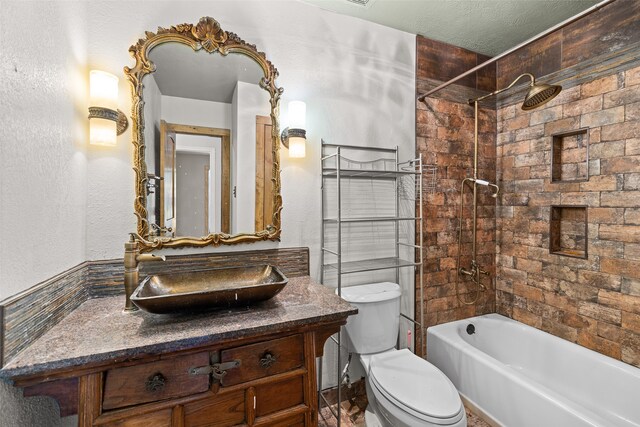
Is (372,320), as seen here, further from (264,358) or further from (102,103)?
(102,103)

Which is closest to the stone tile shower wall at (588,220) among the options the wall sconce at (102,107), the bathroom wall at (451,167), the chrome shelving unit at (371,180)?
the bathroom wall at (451,167)

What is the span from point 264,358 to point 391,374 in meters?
0.83

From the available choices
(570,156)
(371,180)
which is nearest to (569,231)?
(570,156)

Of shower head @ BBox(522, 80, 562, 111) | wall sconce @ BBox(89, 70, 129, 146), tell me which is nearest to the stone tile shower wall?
shower head @ BBox(522, 80, 562, 111)

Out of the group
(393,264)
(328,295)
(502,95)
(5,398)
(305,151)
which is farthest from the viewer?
(502,95)

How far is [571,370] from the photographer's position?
1.92 meters

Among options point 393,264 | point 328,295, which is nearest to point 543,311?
point 393,264

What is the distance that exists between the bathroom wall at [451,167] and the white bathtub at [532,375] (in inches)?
9.2

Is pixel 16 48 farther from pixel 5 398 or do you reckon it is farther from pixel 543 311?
pixel 543 311

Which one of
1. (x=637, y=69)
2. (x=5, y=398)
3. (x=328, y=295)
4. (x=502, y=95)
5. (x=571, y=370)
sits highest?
(x=502, y=95)

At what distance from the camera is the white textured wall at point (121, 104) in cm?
90

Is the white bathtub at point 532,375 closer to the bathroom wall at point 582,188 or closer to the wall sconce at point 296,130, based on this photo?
the bathroom wall at point 582,188

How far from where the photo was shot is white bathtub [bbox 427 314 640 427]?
1510mm

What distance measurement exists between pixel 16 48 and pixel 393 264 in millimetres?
2019
